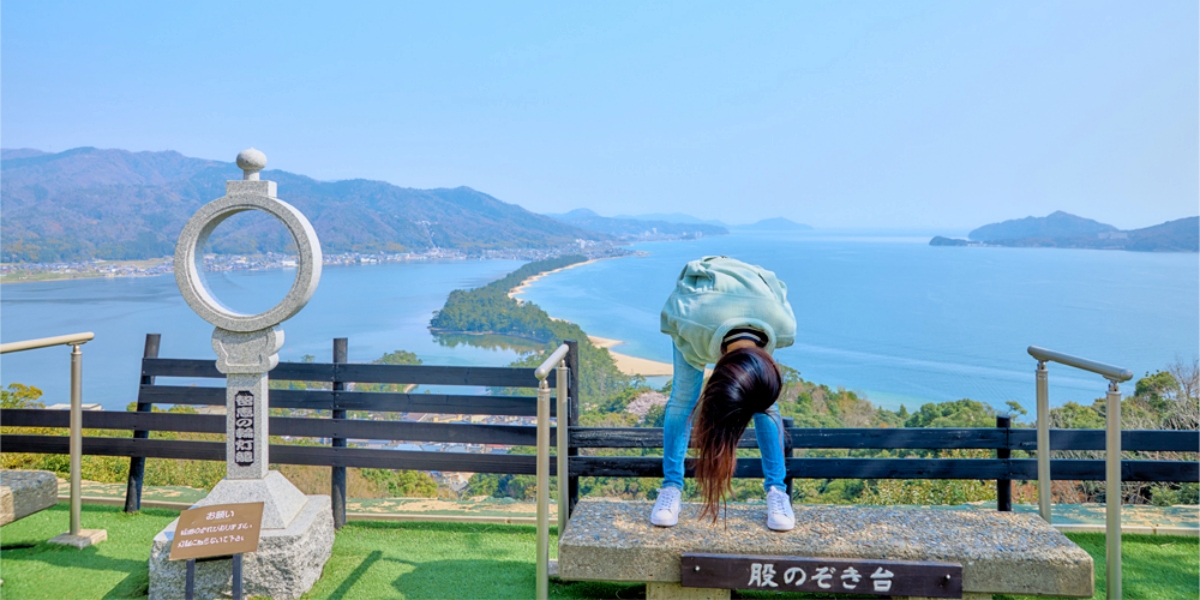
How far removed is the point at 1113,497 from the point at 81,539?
189 inches

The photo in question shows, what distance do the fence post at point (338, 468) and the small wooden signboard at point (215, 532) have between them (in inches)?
35.5

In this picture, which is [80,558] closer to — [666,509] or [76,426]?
[76,426]

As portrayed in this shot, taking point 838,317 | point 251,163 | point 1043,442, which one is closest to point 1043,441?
point 1043,442

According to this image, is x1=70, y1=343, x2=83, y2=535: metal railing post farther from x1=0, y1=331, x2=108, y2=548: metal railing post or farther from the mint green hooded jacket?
the mint green hooded jacket

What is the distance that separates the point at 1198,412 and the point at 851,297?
28.4 meters

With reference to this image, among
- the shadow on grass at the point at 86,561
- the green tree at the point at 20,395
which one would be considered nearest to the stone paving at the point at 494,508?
the shadow on grass at the point at 86,561

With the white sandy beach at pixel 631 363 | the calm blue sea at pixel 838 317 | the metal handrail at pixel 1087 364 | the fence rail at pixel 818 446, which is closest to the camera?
Result: the metal handrail at pixel 1087 364

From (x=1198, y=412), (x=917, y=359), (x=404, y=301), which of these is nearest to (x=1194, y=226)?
(x=917, y=359)

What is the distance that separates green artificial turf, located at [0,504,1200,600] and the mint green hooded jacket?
1.13 meters

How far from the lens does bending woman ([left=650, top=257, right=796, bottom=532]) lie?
263 centimetres

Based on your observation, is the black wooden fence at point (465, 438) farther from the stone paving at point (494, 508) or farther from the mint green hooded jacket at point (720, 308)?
the mint green hooded jacket at point (720, 308)

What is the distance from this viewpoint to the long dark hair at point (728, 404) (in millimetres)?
2605

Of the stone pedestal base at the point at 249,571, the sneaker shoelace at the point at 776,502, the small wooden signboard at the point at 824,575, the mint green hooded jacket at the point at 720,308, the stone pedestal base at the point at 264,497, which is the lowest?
the stone pedestal base at the point at 249,571

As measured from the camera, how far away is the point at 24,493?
3566 mm
